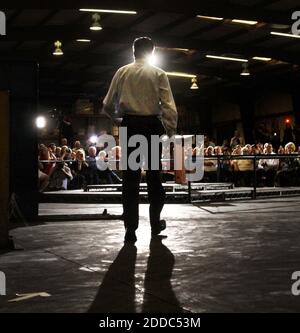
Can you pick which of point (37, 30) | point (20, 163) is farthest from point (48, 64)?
point (20, 163)

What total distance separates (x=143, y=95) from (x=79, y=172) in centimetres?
926

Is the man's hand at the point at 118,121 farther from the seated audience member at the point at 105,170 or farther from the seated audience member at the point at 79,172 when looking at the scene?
the seated audience member at the point at 79,172

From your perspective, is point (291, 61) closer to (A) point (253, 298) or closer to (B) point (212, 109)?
(B) point (212, 109)

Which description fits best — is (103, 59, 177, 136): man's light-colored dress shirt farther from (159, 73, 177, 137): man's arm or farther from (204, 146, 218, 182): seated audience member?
(204, 146, 218, 182): seated audience member

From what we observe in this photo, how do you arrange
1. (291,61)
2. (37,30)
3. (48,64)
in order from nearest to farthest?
(37,30) < (291,61) < (48,64)

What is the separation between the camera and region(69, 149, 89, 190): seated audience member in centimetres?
1287

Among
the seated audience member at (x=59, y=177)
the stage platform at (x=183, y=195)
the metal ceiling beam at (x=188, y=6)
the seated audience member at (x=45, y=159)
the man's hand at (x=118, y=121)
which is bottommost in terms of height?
the stage platform at (x=183, y=195)

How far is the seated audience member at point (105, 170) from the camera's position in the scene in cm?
1266

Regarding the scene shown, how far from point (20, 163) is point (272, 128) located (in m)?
18.0

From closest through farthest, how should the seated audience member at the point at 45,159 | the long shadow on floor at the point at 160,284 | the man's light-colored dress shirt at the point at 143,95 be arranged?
the long shadow on floor at the point at 160,284 → the man's light-colored dress shirt at the point at 143,95 → the seated audience member at the point at 45,159

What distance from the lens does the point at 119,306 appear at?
2.05 m

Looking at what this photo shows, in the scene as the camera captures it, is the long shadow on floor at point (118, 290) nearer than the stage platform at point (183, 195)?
Yes

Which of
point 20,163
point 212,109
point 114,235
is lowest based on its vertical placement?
point 114,235

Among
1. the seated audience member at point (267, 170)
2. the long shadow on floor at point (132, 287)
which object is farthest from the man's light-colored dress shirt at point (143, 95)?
the seated audience member at point (267, 170)
